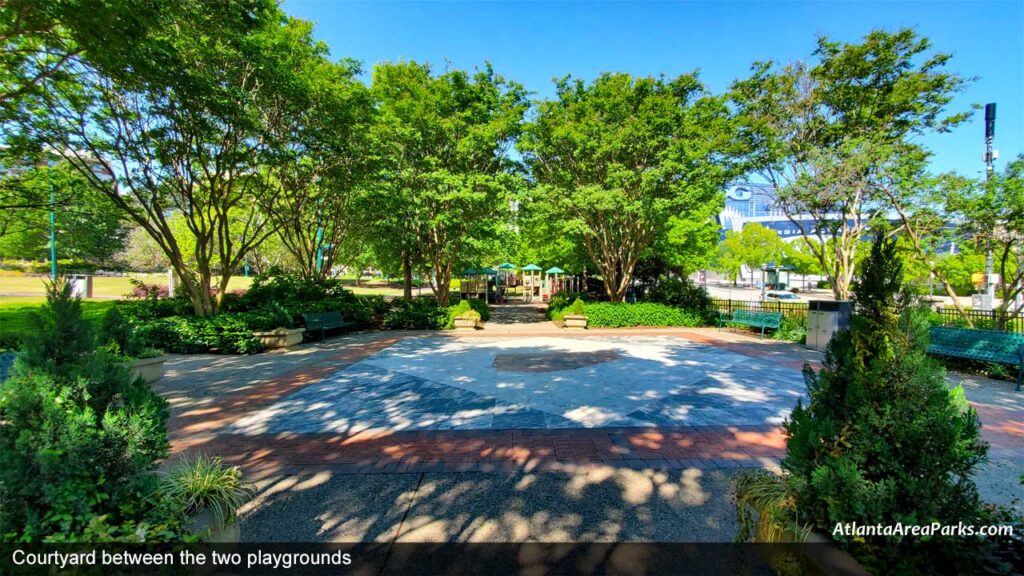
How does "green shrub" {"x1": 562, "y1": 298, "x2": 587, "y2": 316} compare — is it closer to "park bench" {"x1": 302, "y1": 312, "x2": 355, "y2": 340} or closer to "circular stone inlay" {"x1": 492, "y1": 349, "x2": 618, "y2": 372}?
"circular stone inlay" {"x1": 492, "y1": 349, "x2": 618, "y2": 372}

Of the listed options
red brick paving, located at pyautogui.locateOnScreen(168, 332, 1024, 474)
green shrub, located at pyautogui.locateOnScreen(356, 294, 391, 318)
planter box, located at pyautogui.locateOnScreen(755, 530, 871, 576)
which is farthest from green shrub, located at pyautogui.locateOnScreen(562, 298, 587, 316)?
planter box, located at pyautogui.locateOnScreen(755, 530, 871, 576)

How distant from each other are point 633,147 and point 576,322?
706 cm

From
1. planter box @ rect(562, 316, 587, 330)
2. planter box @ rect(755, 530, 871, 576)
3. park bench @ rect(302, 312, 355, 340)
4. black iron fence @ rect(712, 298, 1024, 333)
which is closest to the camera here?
planter box @ rect(755, 530, 871, 576)

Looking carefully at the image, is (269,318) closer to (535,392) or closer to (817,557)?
(535,392)

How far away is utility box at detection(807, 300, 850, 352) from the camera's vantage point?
1100cm

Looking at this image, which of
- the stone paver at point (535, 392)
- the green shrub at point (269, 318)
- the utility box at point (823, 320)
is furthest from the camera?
the green shrub at point (269, 318)

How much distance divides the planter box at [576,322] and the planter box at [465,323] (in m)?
3.85

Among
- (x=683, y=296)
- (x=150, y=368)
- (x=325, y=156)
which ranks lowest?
(x=150, y=368)

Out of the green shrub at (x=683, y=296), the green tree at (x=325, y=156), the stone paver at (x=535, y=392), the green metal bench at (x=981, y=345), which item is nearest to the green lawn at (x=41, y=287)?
the green tree at (x=325, y=156)

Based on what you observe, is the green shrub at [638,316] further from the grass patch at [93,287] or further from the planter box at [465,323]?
the grass patch at [93,287]

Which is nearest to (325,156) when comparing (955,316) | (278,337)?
(278,337)

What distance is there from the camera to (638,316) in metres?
16.5

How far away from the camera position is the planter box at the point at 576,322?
53.6ft

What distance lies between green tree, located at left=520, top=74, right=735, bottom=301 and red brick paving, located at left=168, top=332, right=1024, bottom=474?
10139mm
